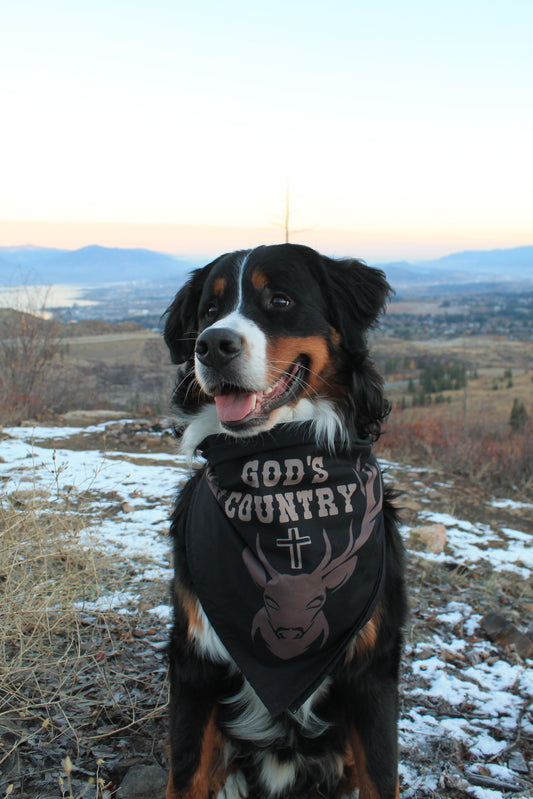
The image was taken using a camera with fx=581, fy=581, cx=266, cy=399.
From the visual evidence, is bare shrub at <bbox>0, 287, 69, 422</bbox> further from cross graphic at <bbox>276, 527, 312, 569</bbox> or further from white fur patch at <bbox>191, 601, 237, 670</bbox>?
cross graphic at <bbox>276, 527, 312, 569</bbox>

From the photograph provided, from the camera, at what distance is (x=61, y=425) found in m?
10.5

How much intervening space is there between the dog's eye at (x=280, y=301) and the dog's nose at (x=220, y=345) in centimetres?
43

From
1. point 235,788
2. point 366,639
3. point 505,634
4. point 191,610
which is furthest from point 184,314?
point 505,634

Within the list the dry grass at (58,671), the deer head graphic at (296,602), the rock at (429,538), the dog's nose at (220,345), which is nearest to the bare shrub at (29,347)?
the rock at (429,538)

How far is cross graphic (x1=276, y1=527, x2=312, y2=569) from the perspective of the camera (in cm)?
243

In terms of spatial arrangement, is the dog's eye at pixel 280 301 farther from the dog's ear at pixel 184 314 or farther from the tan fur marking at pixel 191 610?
the tan fur marking at pixel 191 610

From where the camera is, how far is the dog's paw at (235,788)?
2633mm

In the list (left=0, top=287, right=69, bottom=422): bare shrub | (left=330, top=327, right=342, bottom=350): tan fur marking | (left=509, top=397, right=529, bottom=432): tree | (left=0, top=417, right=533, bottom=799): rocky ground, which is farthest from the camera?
(left=509, top=397, right=529, bottom=432): tree

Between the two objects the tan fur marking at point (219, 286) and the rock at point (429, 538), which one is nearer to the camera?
the tan fur marking at point (219, 286)

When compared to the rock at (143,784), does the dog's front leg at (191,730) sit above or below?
above

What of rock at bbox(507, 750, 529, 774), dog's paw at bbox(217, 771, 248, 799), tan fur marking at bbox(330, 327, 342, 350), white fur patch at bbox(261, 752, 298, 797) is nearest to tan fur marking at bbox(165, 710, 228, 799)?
dog's paw at bbox(217, 771, 248, 799)

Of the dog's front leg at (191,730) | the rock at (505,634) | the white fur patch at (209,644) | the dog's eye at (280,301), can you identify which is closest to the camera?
the dog's front leg at (191,730)

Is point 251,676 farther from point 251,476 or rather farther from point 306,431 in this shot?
point 306,431

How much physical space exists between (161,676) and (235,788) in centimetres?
86
